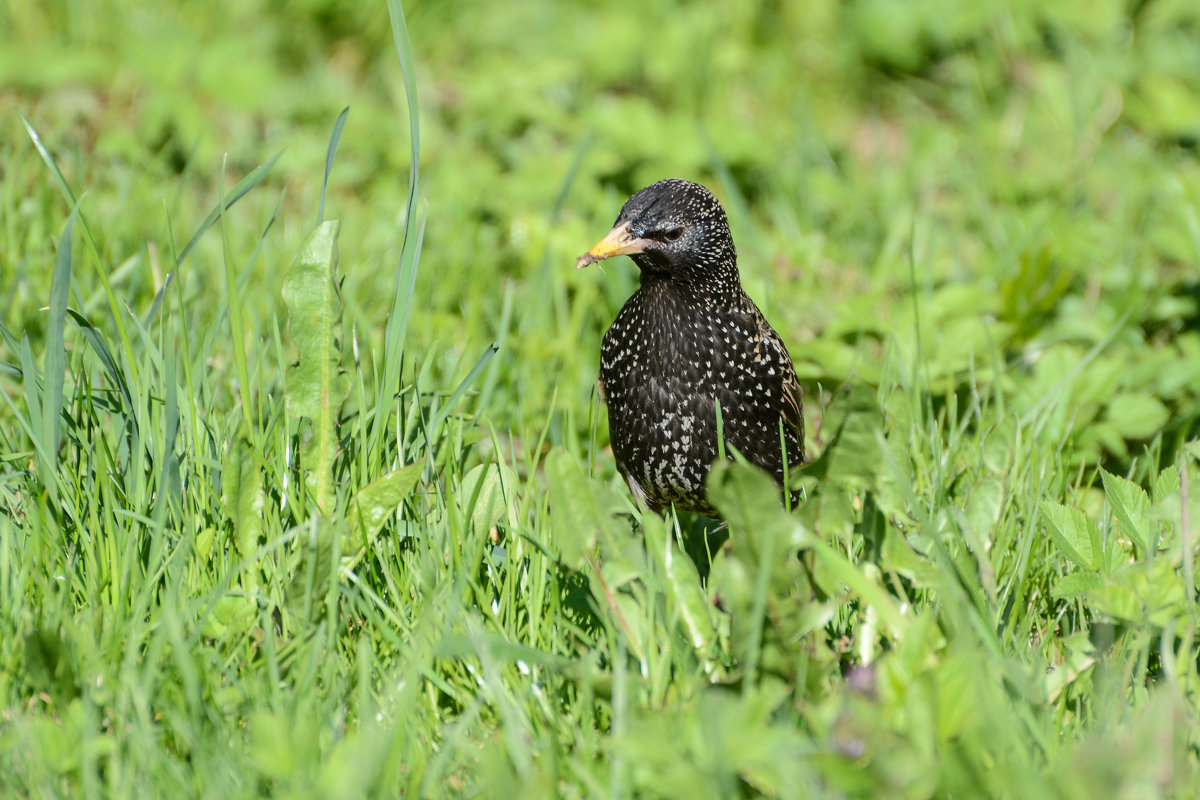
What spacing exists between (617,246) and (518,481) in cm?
67

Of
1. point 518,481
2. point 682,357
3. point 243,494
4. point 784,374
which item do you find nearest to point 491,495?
point 518,481

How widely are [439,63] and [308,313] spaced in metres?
3.84

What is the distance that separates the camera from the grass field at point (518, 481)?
200cm

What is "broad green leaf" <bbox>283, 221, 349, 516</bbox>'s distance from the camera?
106 inches

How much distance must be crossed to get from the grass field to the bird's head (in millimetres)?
474

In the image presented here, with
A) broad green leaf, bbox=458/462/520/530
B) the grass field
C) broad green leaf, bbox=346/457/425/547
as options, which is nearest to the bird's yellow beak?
the grass field

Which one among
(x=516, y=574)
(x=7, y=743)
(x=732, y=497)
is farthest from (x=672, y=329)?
(x=7, y=743)

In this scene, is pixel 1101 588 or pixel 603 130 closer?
pixel 1101 588

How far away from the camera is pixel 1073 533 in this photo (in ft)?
8.36

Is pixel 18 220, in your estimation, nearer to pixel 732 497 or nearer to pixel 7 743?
pixel 7 743

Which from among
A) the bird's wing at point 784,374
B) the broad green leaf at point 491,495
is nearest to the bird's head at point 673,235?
the bird's wing at point 784,374

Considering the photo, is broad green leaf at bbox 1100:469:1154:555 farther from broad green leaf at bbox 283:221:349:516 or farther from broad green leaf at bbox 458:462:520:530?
broad green leaf at bbox 283:221:349:516

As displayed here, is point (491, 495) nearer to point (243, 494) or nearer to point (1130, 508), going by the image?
point (243, 494)

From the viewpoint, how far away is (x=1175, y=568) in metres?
2.57
